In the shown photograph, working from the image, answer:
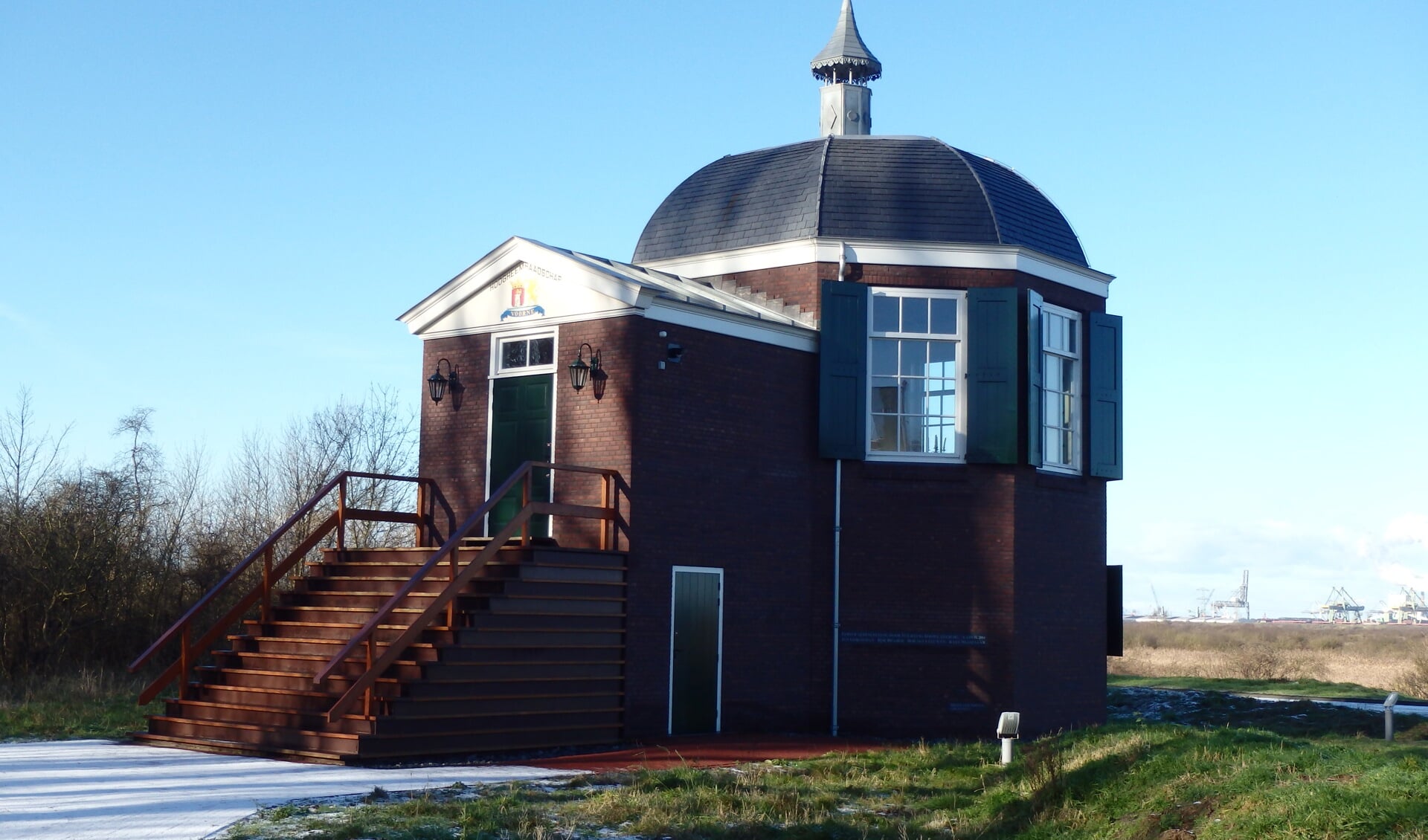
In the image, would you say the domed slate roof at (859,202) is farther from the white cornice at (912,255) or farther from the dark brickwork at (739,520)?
the dark brickwork at (739,520)

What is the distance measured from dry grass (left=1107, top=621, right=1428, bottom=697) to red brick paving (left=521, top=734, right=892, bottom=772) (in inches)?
694

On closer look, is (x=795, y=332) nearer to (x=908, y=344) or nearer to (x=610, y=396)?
(x=908, y=344)

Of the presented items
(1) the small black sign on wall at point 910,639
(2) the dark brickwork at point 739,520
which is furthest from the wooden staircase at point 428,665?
(1) the small black sign on wall at point 910,639

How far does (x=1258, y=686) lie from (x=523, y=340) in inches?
732

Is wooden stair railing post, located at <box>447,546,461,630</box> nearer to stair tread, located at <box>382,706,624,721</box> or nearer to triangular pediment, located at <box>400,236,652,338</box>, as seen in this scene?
stair tread, located at <box>382,706,624,721</box>

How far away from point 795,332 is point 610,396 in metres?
2.57

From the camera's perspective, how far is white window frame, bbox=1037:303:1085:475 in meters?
17.5

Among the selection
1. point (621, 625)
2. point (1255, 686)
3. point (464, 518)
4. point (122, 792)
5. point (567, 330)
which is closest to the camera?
point (122, 792)

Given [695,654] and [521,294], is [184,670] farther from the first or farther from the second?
[521,294]

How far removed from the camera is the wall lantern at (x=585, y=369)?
609 inches

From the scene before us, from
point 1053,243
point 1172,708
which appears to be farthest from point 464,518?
point 1172,708

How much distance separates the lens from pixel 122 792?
1041cm

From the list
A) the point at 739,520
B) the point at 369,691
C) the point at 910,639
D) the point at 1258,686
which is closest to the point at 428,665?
the point at 369,691

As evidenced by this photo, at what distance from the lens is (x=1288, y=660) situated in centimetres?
4353
